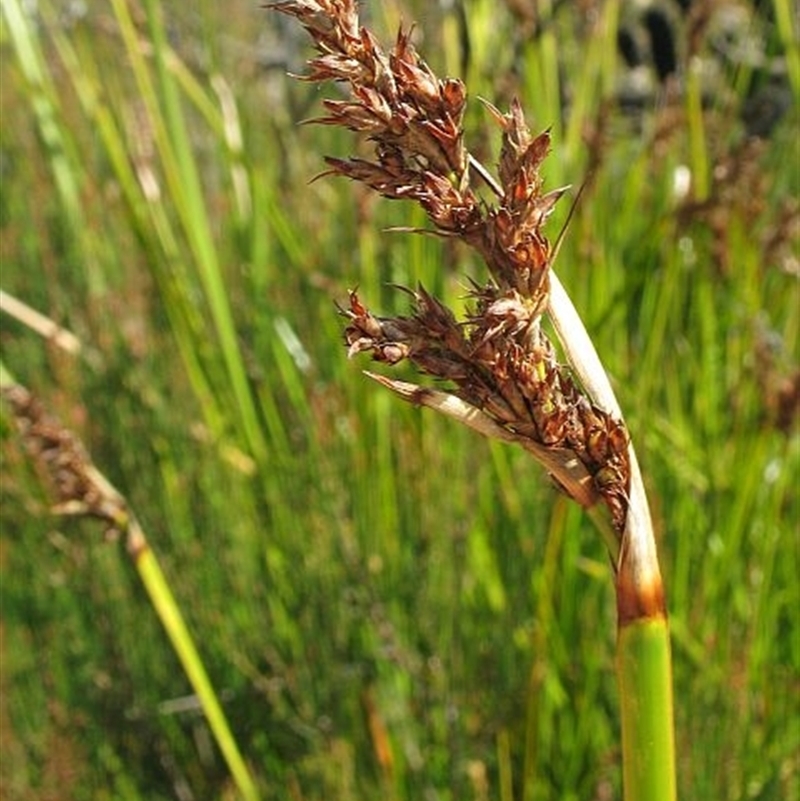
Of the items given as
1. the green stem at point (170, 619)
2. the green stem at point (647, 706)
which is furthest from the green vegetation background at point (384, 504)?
the green stem at point (647, 706)

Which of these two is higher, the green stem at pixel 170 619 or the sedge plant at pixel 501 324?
the sedge plant at pixel 501 324

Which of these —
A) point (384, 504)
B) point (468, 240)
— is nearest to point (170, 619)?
point (384, 504)

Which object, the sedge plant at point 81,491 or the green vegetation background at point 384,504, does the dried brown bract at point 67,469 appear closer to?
the sedge plant at point 81,491

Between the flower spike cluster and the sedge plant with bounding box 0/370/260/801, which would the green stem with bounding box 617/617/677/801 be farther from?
the sedge plant with bounding box 0/370/260/801

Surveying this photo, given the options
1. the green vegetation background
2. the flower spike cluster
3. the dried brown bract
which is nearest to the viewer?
the flower spike cluster

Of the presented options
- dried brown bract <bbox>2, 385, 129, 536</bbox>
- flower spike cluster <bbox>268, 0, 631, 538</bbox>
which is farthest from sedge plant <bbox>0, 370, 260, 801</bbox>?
flower spike cluster <bbox>268, 0, 631, 538</bbox>

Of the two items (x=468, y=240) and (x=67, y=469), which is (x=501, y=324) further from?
(x=67, y=469)

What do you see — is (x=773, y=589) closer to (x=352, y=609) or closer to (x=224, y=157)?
(x=352, y=609)
